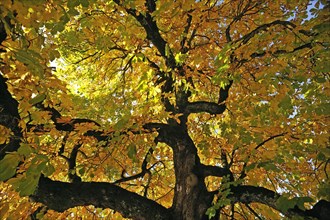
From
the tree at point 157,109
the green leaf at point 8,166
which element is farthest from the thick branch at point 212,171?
the green leaf at point 8,166

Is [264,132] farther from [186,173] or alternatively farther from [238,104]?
[186,173]

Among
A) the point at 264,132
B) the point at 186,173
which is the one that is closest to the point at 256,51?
the point at 264,132

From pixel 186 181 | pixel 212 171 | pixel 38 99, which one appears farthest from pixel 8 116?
pixel 212 171

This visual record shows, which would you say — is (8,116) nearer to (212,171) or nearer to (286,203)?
(212,171)

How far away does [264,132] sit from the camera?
7012mm

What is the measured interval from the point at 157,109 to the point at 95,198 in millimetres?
4253

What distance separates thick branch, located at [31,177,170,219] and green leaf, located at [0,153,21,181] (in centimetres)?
202

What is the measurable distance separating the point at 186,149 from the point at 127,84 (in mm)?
4240

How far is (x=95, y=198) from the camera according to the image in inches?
184

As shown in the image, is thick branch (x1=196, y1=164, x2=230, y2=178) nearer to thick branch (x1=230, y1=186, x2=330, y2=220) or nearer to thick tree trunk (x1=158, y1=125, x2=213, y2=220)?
thick tree trunk (x1=158, y1=125, x2=213, y2=220)

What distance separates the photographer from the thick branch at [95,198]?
4.35 metres

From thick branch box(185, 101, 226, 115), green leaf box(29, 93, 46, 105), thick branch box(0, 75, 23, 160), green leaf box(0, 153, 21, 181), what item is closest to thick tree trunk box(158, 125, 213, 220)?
thick branch box(185, 101, 226, 115)

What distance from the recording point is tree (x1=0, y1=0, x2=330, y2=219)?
3.30m

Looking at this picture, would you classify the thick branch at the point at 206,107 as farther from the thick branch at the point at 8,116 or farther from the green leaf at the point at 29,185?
the green leaf at the point at 29,185
